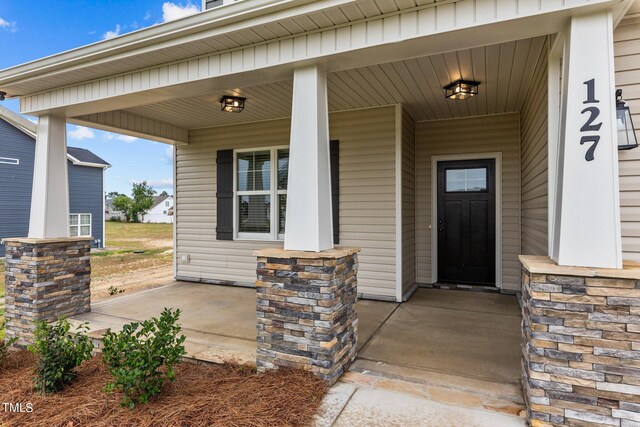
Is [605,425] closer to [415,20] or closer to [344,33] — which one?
[415,20]

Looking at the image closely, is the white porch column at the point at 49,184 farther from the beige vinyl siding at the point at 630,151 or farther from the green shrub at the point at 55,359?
the beige vinyl siding at the point at 630,151

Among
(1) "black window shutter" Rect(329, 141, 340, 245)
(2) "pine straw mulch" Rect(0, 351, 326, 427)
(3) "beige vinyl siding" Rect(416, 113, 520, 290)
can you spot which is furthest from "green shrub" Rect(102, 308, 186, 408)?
(3) "beige vinyl siding" Rect(416, 113, 520, 290)

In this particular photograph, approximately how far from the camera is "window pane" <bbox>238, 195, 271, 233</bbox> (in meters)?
5.71

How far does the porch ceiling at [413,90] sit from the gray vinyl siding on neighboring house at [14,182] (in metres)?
10.1

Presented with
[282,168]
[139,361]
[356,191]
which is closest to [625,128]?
[356,191]

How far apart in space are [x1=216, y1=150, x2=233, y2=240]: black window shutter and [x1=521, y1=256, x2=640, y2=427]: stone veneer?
470 centimetres

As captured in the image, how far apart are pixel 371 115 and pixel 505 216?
7.92ft

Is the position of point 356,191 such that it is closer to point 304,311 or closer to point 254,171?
point 254,171

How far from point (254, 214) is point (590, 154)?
4598mm

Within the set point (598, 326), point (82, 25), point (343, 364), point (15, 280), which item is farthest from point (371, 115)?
point (82, 25)

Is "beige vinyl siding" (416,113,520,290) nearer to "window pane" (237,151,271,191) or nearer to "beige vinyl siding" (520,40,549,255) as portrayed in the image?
"beige vinyl siding" (520,40,549,255)

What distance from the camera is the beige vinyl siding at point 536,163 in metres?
3.18

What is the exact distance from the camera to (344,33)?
2.56 meters

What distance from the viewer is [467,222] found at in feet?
18.0
